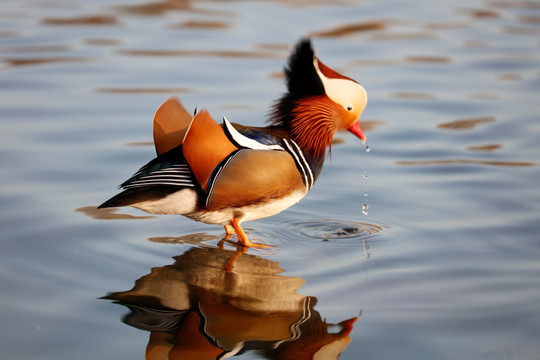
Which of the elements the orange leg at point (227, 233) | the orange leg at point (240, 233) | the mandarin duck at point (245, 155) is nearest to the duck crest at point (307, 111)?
the mandarin duck at point (245, 155)

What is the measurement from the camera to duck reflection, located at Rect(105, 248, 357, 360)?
333 centimetres

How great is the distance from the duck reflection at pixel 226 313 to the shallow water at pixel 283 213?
0.04 feet

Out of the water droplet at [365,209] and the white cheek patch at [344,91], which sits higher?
the white cheek patch at [344,91]

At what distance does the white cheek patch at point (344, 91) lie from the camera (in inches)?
181

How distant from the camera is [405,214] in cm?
500

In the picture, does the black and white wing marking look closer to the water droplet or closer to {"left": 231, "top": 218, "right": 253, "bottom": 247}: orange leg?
{"left": 231, "top": 218, "right": 253, "bottom": 247}: orange leg

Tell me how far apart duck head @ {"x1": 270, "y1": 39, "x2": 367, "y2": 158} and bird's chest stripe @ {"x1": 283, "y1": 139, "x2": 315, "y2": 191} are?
0.06 m

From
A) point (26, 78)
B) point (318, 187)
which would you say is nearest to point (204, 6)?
point (26, 78)

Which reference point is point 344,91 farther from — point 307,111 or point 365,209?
point 365,209

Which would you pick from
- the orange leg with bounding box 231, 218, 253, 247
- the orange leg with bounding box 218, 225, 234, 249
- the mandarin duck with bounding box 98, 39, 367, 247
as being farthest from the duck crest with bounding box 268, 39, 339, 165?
the orange leg with bounding box 218, 225, 234, 249

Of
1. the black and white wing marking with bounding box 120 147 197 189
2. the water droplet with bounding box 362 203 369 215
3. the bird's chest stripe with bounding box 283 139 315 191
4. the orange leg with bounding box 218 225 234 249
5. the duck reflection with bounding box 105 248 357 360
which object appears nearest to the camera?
the duck reflection with bounding box 105 248 357 360

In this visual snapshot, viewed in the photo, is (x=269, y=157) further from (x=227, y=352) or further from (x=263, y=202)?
(x=227, y=352)

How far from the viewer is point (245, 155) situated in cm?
424

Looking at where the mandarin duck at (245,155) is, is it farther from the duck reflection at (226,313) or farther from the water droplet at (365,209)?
the water droplet at (365,209)
